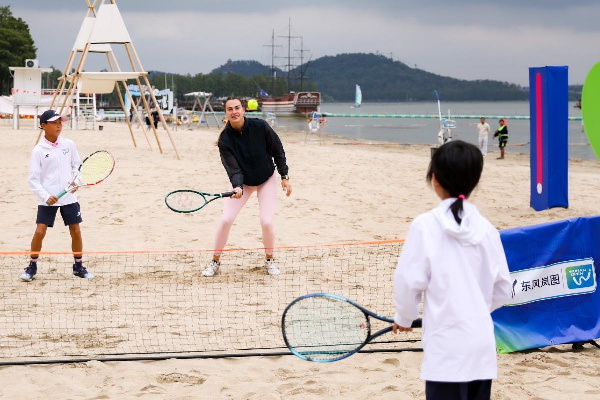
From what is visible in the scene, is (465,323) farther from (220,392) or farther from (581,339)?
(581,339)

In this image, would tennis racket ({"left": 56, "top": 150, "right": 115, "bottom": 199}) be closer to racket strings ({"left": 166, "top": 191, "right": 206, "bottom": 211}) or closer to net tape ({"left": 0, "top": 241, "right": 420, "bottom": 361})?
racket strings ({"left": 166, "top": 191, "right": 206, "bottom": 211})

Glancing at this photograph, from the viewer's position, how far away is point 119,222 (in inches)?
365

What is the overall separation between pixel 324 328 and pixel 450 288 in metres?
0.92

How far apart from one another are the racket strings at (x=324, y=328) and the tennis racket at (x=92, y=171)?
3800mm

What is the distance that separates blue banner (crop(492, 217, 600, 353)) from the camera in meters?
4.67

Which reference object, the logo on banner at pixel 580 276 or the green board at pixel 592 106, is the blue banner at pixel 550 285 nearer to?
the logo on banner at pixel 580 276

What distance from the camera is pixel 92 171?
675cm

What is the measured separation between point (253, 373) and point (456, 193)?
2.26 m

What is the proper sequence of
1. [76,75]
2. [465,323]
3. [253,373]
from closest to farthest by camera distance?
[465,323] → [253,373] → [76,75]

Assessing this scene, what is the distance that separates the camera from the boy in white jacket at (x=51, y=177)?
20.8 feet

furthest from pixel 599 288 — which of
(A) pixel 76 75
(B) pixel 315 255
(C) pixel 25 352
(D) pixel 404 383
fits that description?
(A) pixel 76 75

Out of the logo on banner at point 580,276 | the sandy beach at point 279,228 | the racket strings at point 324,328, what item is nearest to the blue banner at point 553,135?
the sandy beach at point 279,228

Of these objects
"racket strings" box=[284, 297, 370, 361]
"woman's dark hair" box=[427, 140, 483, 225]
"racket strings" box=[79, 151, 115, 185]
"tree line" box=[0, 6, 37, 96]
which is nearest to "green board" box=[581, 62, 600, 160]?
Result: "racket strings" box=[79, 151, 115, 185]

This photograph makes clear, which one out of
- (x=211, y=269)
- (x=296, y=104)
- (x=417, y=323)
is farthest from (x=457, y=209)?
(x=296, y=104)
